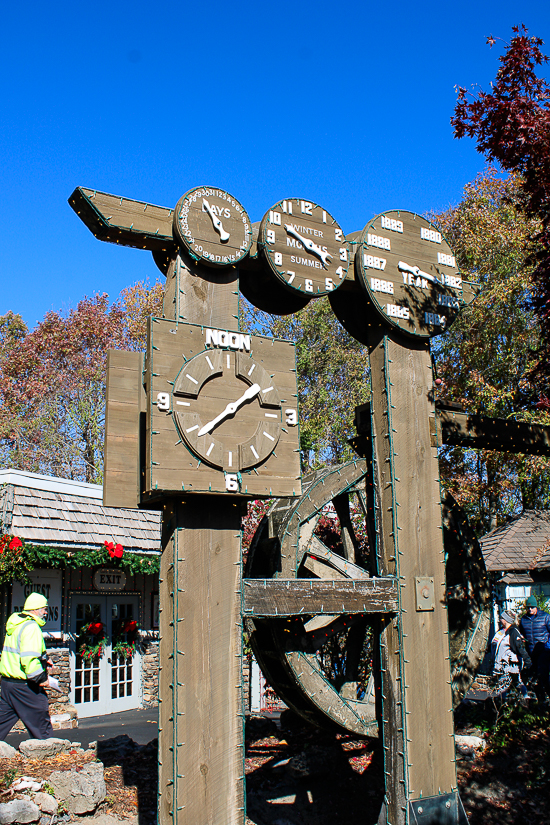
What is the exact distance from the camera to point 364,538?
10.3 m

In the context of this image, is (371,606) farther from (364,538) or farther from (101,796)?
(364,538)

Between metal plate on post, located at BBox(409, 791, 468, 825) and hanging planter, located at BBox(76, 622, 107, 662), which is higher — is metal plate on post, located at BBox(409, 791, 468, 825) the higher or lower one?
the lower one

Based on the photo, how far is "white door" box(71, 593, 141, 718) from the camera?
35.2 ft

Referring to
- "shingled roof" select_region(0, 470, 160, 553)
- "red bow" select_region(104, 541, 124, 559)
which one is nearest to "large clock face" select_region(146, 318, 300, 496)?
"shingled roof" select_region(0, 470, 160, 553)

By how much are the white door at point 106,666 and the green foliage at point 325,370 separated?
23.2 feet

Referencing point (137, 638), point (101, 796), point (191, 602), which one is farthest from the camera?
point (137, 638)

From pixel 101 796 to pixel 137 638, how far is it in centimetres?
723

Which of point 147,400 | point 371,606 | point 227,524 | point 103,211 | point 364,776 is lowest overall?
point 364,776

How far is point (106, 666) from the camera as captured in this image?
11117 mm

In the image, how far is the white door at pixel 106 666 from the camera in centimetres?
1073

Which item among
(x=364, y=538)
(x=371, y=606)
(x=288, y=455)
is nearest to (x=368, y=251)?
(x=288, y=455)

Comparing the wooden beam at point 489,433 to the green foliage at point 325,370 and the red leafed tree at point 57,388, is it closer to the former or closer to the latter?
the green foliage at point 325,370

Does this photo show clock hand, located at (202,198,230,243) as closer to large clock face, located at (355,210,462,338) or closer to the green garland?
large clock face, located at (355,210,462,338)

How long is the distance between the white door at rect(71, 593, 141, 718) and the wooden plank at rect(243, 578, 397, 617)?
7751 millimetres
